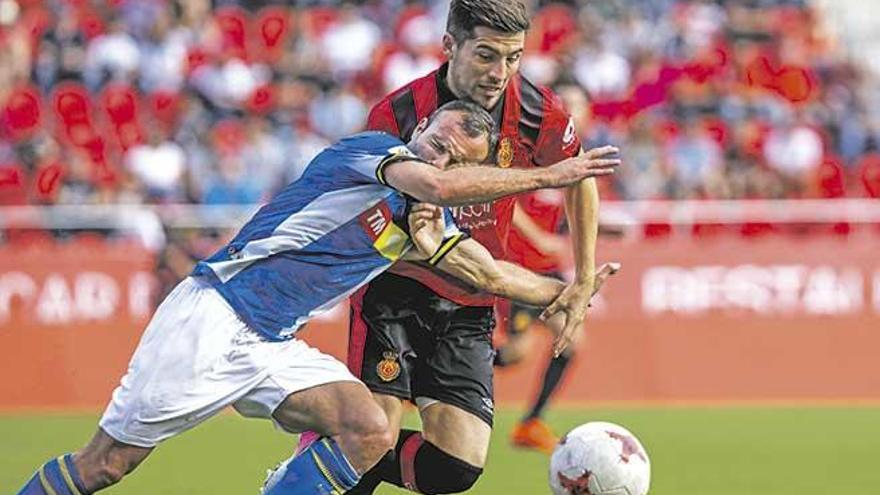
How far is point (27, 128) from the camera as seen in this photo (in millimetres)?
17734

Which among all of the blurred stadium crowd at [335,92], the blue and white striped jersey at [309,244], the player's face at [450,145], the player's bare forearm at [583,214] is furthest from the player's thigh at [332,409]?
the blurred stadium crowd at [335,92]

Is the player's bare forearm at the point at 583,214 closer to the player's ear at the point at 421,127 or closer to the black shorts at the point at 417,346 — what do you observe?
the black shorts at the point at 417,346

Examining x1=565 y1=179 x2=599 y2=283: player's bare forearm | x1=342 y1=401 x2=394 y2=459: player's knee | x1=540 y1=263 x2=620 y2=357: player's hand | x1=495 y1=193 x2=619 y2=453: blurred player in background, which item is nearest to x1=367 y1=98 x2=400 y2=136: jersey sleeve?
x1=565 y1=179 x2=599 y2=283: player's bare forearm

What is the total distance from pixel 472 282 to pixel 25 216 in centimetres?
896

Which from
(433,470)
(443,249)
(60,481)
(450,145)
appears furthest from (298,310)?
(433,470)

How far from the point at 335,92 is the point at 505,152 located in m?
10.9

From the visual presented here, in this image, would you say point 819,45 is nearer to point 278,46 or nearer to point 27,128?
point 278,46

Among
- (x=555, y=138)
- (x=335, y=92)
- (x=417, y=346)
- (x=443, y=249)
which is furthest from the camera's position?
(x=335, y=92)

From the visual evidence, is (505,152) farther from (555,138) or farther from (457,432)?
(457,432)

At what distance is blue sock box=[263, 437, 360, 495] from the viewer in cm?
699

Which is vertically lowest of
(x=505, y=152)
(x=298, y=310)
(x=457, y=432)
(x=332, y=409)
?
(x=457, y=432)

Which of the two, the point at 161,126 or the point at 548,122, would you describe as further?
the point at 161,126

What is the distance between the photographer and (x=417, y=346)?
8.20 meters

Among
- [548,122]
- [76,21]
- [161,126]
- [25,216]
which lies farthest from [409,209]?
[76,21]
